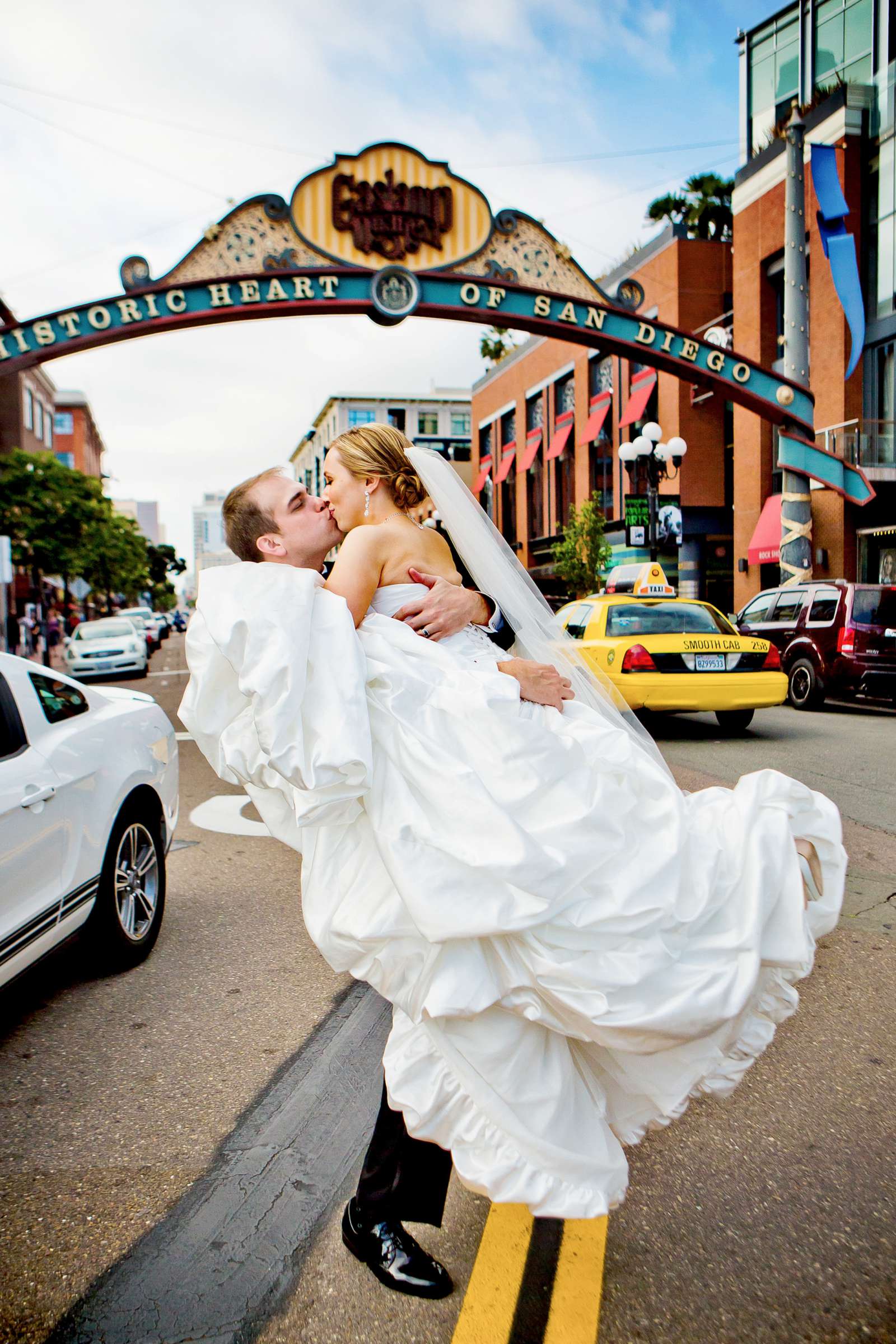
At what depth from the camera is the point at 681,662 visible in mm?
9906

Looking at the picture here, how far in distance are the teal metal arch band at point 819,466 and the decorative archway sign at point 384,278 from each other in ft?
1.61

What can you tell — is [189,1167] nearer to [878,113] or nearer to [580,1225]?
[580,1225]

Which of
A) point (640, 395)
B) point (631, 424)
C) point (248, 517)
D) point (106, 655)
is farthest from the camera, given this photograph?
point (631, 424)

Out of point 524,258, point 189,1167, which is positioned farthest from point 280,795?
point 524,258

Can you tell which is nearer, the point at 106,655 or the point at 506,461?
the point at 106,655

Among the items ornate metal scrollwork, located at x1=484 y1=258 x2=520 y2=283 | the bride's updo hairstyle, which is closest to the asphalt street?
the bride's updo hairstyle

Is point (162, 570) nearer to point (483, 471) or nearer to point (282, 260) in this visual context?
point (483, 471)

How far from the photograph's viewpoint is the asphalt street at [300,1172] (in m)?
2.05

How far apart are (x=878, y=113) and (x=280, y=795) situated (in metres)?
29.1

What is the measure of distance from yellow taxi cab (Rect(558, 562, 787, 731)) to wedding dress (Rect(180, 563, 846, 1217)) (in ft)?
24.3

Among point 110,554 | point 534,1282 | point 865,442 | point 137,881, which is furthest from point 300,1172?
point 110,554

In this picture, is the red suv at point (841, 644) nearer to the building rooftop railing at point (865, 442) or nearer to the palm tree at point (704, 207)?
the building rooftop railing at point (865, 442)

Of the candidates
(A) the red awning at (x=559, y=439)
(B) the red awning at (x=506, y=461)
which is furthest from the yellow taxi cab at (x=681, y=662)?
(B) the red awning at (x=506, y=461)

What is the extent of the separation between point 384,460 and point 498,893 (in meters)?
1.15
